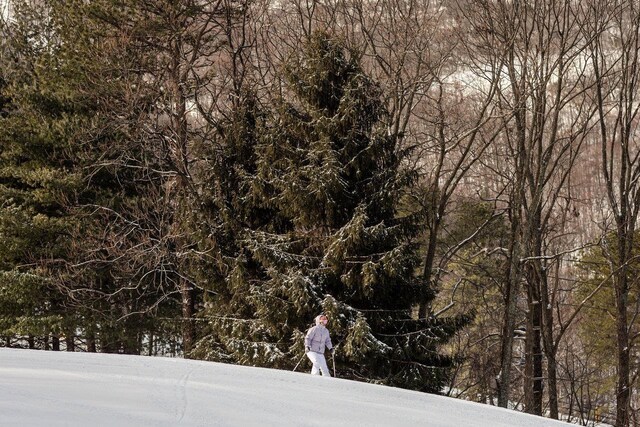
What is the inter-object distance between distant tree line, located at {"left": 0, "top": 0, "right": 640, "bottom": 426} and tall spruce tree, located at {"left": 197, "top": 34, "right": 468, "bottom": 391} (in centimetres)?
6

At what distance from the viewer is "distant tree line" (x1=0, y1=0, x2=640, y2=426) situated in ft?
56.8

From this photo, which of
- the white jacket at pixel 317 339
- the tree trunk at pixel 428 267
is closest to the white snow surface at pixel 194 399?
the white jacket at pixel 317 339

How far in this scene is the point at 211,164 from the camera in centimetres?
2006

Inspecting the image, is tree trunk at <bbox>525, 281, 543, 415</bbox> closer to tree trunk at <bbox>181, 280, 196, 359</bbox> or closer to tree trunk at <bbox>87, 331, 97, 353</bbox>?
tree trunk at <bbox>181, 280, 196, 359</bbox>

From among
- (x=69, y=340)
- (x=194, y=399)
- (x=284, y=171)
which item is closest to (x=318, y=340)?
(x=194, y=399)

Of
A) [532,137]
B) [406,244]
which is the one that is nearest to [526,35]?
→ [532,137]

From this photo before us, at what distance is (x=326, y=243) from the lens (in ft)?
57.5

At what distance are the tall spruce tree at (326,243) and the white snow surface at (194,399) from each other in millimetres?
3694

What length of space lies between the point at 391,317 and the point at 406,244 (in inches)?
71.1

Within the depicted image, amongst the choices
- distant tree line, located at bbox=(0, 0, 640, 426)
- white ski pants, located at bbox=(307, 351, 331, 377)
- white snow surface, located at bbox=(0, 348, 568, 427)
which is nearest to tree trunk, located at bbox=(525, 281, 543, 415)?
distant tree line, located at bbox=(0, 0, 640, 426)

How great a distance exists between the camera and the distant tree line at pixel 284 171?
1731 centimetres

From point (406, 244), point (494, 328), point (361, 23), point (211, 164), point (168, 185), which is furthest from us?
point (494, 328)

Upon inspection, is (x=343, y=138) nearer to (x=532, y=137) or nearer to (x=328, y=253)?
(x=328, y=253)

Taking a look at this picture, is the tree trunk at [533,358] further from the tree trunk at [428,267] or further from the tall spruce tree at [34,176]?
the tall spruce tree at [34,176]
